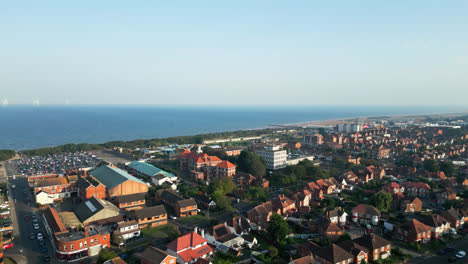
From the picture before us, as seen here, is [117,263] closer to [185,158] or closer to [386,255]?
[386,255]

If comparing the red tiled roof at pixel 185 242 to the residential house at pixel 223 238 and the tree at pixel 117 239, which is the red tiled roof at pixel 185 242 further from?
the tree at pixel 117 239

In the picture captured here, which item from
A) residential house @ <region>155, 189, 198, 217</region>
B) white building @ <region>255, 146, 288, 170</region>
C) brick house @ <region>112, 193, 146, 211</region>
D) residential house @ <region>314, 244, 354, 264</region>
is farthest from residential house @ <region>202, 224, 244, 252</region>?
white building @ <region>255, 146, 288, 170</region>

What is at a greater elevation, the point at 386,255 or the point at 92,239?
the point at 92,239

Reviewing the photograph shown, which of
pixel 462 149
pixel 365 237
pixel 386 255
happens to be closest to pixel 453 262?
pixel 386 255

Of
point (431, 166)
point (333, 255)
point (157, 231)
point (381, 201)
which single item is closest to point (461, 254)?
point (381, 201)

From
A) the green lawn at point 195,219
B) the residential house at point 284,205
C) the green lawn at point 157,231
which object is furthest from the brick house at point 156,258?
the residential house at point 284,205

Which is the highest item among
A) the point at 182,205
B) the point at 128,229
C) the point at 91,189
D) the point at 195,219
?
the point at 91,189

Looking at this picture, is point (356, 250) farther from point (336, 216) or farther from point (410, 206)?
point (410, 206)
